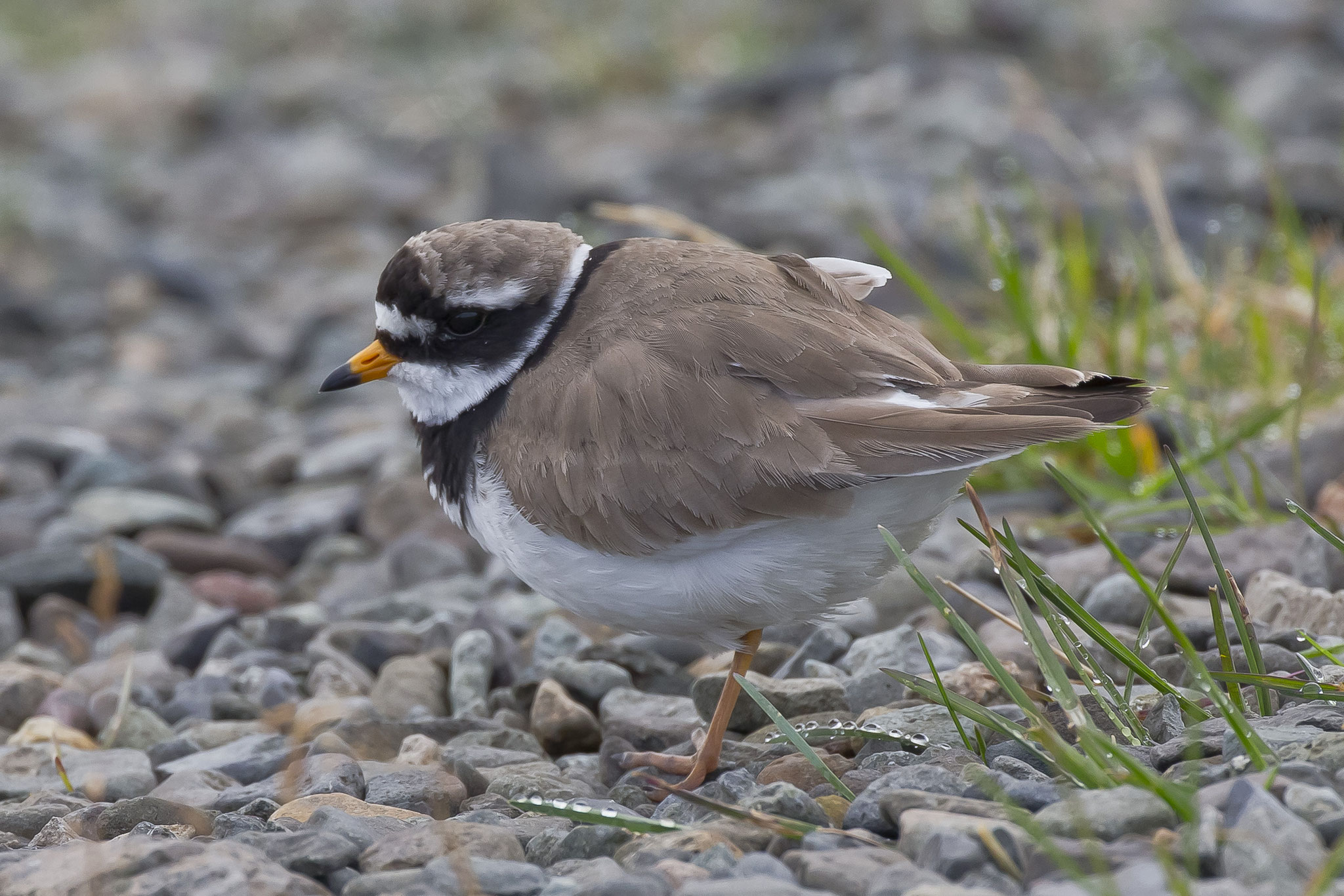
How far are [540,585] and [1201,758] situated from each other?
177 cm

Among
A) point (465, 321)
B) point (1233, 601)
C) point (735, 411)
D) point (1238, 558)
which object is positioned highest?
point (465, 321)

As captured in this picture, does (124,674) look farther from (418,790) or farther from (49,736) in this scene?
(418,790)

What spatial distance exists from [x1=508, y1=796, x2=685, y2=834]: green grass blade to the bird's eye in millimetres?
1603

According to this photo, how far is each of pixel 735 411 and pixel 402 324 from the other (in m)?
1.22

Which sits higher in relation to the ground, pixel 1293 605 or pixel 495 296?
pixel 495 296

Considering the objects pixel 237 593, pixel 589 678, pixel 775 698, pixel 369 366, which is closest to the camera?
pixel 775 698

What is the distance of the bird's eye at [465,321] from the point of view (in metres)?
4.27

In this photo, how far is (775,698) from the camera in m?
4.07

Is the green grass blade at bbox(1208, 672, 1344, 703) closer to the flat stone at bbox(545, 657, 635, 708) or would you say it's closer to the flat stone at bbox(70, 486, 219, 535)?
the flat stone at bbox(545, 657, 635, 708)

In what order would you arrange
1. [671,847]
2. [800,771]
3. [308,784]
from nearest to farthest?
[671,847] < [800,771] < [308,784]

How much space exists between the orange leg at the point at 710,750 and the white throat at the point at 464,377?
106 centimetres

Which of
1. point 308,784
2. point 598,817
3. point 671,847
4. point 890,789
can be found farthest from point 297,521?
point 890,789

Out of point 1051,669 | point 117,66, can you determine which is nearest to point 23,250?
point 117,66

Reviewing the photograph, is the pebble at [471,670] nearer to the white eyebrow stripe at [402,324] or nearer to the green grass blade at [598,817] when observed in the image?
the white eyebrow stripe at [402,324]
